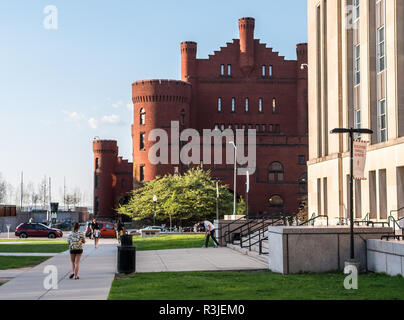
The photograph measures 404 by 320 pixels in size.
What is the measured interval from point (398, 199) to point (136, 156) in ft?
218

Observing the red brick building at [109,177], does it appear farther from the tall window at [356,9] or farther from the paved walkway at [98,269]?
the paved walkway at [98,269]

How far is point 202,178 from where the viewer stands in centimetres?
8481

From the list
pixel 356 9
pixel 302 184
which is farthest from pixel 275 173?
pixel 356 9

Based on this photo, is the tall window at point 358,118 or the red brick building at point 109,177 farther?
the red brick building at point 109,177

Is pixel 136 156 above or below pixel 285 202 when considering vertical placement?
above

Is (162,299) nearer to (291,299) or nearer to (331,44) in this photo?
(291,299)

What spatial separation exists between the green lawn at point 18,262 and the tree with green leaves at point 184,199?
53596 millimetres

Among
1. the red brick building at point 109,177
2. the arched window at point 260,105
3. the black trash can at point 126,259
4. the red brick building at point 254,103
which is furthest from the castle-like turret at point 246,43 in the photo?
the black trash can at point 126,259

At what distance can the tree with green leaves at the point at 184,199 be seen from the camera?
8081 cm

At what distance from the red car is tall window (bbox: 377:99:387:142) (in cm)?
3341

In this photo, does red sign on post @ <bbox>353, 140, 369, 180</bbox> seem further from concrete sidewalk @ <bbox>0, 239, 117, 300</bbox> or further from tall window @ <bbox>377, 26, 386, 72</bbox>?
tall window @ <bbox>377, 26, 386, 72</bbox>

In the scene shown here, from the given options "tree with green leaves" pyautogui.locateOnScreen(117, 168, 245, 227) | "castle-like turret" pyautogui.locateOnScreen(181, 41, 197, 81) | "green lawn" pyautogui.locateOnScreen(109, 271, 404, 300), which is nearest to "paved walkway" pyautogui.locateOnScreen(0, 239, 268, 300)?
"green lawn" pyautogui.locateOnScreen(109, 271, 404, 300)
